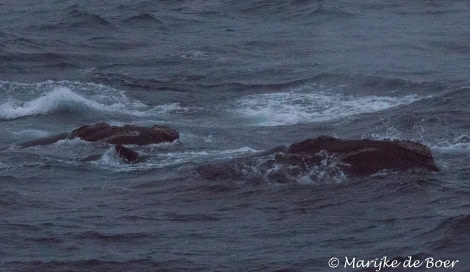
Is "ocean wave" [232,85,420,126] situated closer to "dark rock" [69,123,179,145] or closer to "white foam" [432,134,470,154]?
"dark rock" [69,123,179,145]

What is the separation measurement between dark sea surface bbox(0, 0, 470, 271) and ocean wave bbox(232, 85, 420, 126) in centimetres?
8

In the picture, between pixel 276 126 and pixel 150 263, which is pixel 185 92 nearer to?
pixel 276 126

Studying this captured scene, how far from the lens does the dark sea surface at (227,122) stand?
13.4 metres

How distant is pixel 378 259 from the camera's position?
1248 cm

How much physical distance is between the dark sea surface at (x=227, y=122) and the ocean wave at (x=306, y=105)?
78mm

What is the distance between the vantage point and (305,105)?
23547 mm

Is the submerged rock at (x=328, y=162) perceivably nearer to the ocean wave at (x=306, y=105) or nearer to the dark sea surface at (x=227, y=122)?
the dark sea surface at (x=227, y=122)

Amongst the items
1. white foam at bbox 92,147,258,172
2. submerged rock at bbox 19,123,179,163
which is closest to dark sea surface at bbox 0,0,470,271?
white foam at bbox 92,147,258,172

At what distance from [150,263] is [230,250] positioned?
40.2 inches

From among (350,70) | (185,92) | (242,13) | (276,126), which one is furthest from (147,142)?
(242,13)

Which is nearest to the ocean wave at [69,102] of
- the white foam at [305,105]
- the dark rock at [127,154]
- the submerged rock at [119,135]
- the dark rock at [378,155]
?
the white foam at [305,105]

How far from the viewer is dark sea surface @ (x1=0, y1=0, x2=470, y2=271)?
1335 cm

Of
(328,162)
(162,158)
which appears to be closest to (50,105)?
(162,158)

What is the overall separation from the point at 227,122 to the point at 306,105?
83.0 inches
